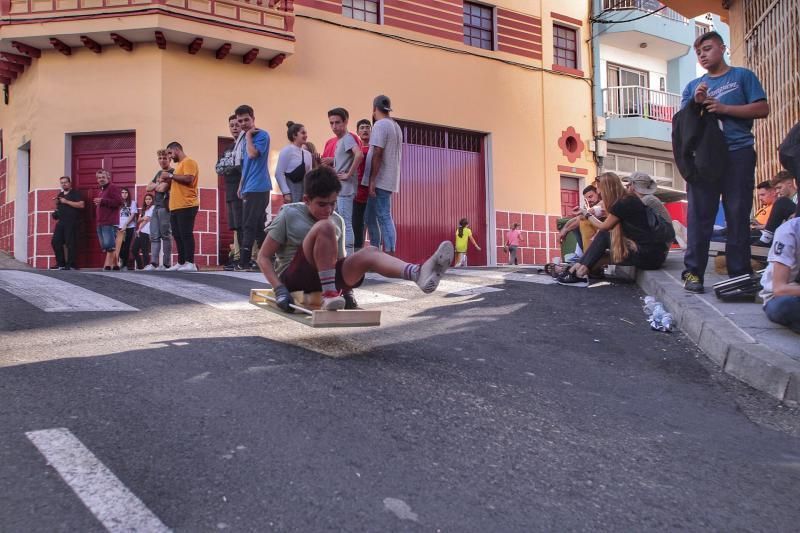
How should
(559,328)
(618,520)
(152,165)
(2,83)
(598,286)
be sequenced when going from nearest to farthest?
1. (618,520)
2. (559,328)
3. (598,286)
4. (152,165)
5. (2,83)

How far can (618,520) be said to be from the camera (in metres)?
2.35

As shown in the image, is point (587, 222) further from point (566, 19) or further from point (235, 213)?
point (566, 19)

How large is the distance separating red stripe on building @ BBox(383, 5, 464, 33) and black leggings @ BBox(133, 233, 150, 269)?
767 cm

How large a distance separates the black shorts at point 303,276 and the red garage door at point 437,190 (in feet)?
40.3

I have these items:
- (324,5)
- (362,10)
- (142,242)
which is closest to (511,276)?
(142,242)

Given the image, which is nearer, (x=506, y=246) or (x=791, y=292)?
(x=791, y=292)

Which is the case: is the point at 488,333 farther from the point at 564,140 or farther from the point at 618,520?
the point at 564,140

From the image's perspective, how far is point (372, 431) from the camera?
2.94 metres

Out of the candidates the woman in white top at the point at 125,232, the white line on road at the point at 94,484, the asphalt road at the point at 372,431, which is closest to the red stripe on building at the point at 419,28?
the woman in white top at the point at 125,232

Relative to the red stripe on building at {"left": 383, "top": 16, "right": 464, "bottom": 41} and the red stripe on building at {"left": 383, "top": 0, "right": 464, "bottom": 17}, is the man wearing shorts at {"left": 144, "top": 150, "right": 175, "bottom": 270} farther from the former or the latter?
the red stripe on building at {"left": 383, "top": 0, "right": 464, "bottom": 17}

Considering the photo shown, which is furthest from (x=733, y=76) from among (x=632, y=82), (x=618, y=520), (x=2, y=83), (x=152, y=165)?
(x=632, y=82)

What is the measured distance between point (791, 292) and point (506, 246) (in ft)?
45.1

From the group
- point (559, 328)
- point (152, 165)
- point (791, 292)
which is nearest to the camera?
point (791, 292)

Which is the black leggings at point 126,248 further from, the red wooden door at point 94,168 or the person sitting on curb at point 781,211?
the person sitting on curb at point 781,211
